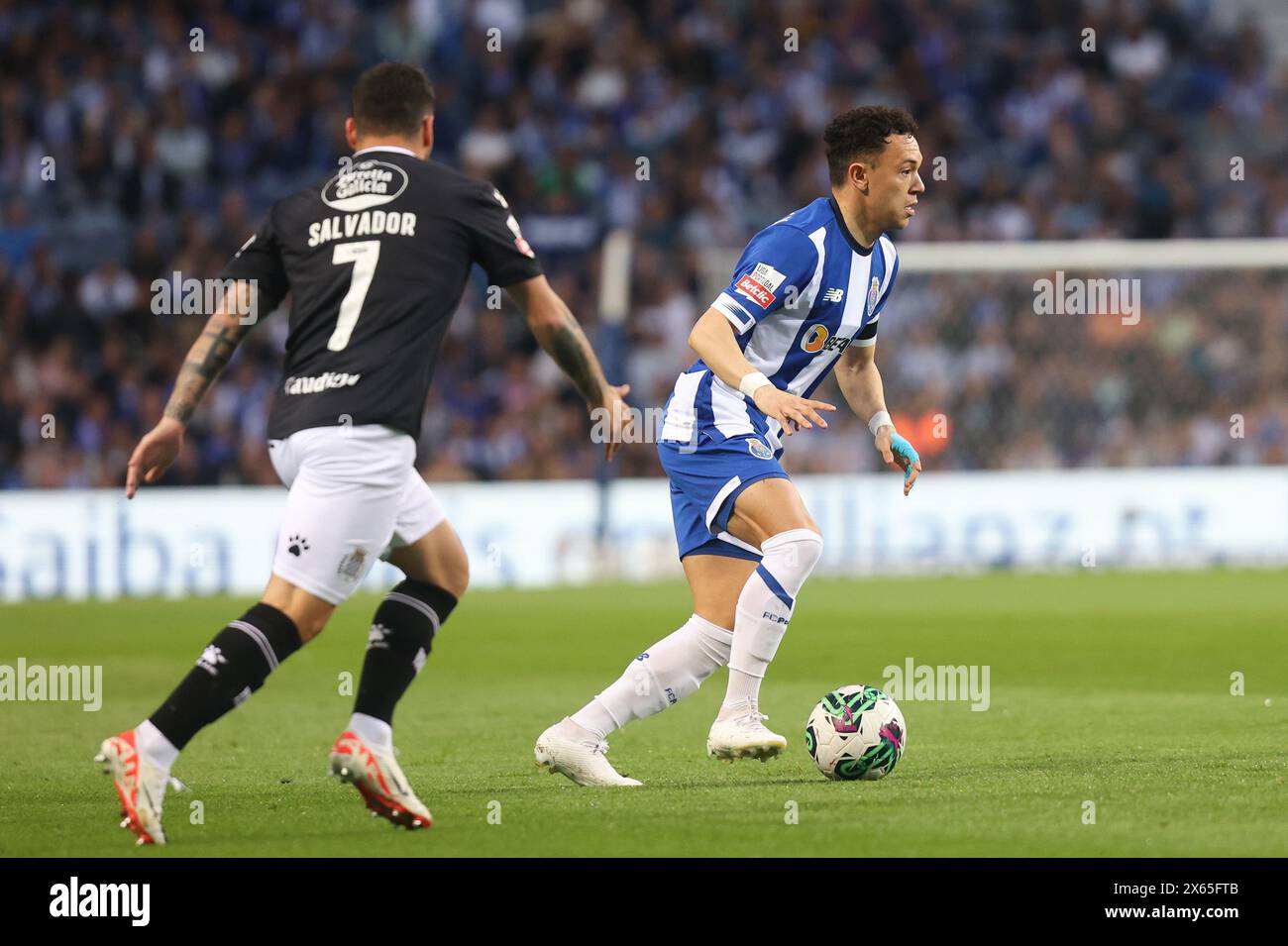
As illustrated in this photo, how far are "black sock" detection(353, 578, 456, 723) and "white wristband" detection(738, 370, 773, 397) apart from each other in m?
1.20

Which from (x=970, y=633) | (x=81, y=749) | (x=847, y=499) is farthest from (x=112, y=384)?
(x=81, y=749)

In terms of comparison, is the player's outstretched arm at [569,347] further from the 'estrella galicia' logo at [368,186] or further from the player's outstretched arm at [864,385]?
the player's outstretched arm at [864,385]

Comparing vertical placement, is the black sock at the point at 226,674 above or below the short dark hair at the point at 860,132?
below

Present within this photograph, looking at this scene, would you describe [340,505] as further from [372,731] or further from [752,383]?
[752,383]

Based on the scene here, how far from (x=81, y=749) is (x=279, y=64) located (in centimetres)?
1634

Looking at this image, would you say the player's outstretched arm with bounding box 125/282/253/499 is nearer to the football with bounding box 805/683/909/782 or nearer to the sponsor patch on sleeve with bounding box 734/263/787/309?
the sponsor patch on sleeve with bounding box 734/263/787/309

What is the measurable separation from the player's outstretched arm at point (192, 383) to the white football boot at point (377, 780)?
1.01m

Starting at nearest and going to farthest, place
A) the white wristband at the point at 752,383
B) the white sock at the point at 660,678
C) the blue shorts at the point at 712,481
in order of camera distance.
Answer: the white wristband at the point at 752,383 → the white sock at the point at 660,678 → the blue shorts at the point at 712,481

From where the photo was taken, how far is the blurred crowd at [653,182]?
19.9 m

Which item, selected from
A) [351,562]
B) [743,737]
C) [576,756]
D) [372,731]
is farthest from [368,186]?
[743,737]

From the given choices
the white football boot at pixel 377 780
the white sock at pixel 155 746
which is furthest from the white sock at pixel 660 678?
the white sock at pixel 155 746

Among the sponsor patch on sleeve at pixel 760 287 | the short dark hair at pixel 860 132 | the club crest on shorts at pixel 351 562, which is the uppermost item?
the short dark hair at pixel 860 132

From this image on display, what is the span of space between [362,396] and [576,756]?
5.38 ft

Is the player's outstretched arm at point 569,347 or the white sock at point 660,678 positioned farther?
the white sock at point 660,678
